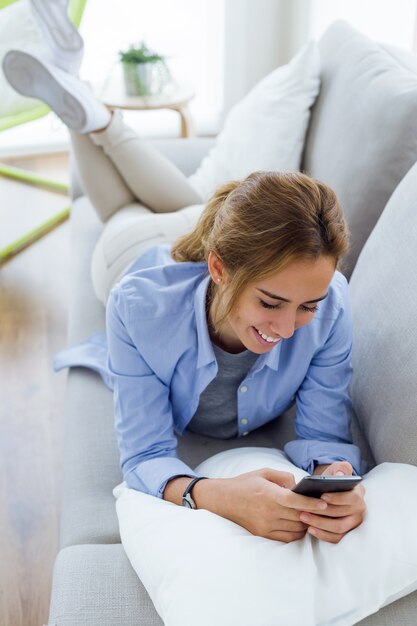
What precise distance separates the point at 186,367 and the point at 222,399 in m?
0.12

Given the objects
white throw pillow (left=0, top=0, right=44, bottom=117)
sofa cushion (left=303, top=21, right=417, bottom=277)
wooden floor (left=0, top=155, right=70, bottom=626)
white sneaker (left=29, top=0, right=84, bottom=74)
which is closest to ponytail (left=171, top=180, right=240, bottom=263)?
sofa cushion (left=303, top=21, right=417, bottom=277)

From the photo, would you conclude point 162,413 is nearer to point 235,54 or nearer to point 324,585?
point 324,585

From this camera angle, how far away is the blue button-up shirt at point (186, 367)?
4.00 feet

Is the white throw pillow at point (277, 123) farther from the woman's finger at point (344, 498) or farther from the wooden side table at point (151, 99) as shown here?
the woman's finger at point (344, 498)

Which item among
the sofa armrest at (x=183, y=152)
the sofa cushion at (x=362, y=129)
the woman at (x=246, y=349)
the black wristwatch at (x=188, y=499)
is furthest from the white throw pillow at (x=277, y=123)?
the black wristwatch at (x=188, y=499)

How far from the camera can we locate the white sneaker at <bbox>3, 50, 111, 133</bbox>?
6.54 ft

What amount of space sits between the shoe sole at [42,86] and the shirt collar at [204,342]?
0.96m

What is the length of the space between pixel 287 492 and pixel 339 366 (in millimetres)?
321

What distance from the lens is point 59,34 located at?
7.21 feet

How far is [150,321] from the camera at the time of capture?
48.0 inches

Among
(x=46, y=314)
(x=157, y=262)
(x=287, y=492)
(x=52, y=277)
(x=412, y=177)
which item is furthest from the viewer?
(x=52, y=277)

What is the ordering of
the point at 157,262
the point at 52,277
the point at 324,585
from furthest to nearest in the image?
the point at 52,277, the point at 157,262, the point at 324,585

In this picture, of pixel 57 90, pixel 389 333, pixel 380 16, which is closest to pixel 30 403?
pixel 57 90

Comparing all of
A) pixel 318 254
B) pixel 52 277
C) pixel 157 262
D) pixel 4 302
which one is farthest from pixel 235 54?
pixel 318 254
